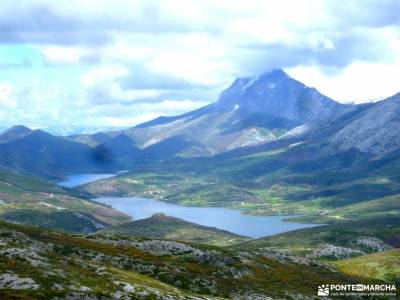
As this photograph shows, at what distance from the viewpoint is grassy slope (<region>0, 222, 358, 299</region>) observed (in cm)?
6925

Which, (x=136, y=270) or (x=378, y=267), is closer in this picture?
(x=136, y=270)

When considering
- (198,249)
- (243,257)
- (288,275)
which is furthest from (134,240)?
(288,275)

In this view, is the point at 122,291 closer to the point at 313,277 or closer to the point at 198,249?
the point at 198,249

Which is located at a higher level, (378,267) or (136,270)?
(136,270)

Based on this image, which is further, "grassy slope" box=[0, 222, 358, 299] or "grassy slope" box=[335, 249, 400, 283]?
"grassy slope" box=[335, 249, 400, 283]

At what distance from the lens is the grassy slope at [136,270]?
6925 centimetres

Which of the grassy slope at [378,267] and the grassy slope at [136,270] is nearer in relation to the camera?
the grassy slope at [136,270]

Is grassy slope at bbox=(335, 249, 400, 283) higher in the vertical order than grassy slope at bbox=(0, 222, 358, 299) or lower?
lower

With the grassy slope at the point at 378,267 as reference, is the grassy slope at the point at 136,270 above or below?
above

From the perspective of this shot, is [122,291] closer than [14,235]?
Yes

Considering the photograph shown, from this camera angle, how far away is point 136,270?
299 ft

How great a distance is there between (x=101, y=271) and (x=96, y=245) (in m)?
24.1

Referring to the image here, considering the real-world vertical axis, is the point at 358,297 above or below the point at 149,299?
below

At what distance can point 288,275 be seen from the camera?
111875 millimetres
